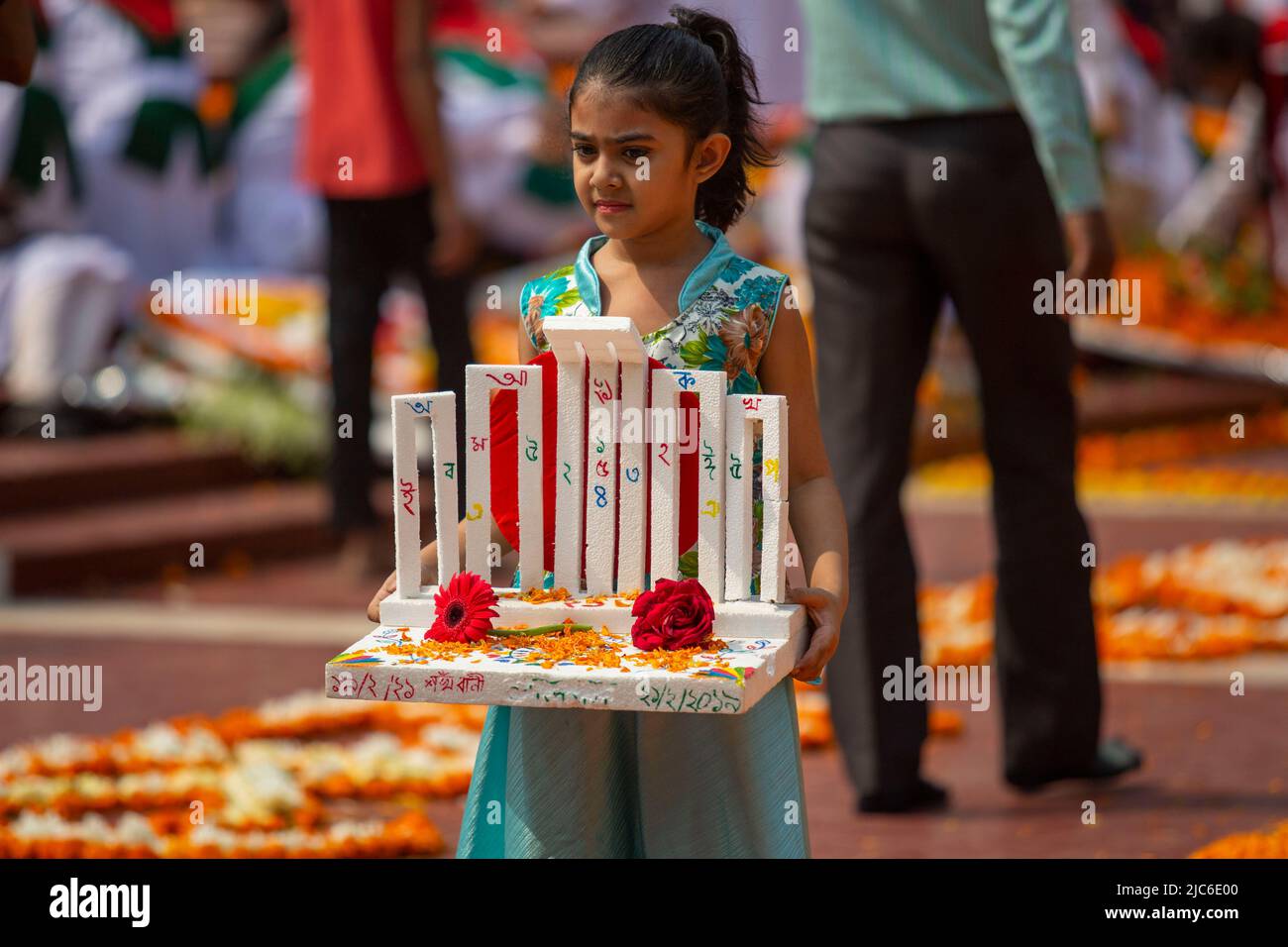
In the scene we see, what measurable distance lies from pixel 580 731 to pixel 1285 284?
1195 centimetres

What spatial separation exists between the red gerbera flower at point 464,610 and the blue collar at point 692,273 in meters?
0.47

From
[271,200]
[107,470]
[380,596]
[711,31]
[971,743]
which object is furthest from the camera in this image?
[271,200]

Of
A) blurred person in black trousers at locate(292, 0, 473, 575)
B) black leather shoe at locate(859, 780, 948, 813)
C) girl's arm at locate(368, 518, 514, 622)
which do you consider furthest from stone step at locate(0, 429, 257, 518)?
girl's arm at locate(368, 518, 514, 622)

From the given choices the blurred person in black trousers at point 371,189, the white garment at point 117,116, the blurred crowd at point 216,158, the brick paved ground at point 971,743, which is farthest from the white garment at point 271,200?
the blurred person in black trousers at point 371,189

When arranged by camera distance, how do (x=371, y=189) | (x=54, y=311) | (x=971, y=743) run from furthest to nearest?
(x=54, y=311)
(x=371, y=189)
(x=971, y=743)

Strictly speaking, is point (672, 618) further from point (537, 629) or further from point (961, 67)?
point (961, 67)

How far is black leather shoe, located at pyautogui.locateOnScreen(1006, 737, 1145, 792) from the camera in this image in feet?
16.2

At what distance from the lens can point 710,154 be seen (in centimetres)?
304

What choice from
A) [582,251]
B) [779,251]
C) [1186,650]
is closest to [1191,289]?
[779,251]

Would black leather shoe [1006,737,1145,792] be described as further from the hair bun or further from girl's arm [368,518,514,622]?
the hair bun

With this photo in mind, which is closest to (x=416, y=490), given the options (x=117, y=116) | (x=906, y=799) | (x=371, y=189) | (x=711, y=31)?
(x=711, y=31)

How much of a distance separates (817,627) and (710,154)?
0.72m

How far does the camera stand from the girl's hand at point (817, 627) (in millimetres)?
2887

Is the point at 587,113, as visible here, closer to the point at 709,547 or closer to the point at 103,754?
the point at 709,547
